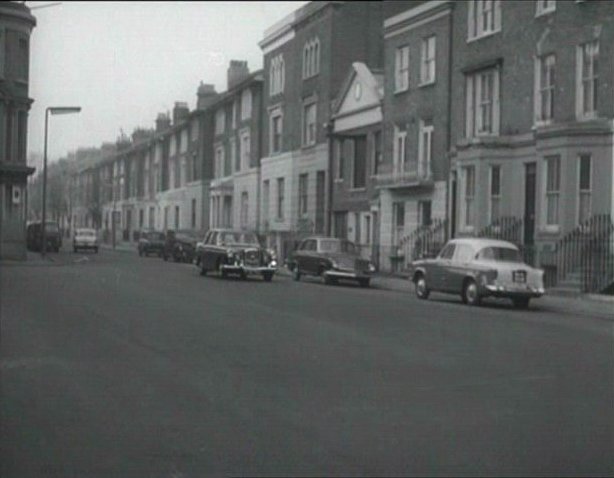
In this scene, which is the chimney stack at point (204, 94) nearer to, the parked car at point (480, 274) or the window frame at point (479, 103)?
the window frame at point (479, 103)

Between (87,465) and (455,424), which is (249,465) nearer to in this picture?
(87,465)

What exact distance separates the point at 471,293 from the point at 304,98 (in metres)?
28.8

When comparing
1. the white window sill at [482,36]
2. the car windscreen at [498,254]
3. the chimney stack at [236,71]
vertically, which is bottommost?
the car windscreen at [498,254]

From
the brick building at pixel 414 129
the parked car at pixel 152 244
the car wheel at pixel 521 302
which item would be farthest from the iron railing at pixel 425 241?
the parked car at pixel 152 244

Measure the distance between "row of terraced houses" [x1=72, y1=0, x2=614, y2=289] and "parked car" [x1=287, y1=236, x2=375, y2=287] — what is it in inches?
149

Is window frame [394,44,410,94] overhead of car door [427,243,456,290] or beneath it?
overhead

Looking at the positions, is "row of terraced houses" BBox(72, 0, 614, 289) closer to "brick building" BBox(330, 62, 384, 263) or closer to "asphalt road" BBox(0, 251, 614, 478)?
"brick building" BBox(330, 62, 384, 263)

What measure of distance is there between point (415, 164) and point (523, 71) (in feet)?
24.3

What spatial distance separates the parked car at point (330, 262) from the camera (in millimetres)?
33844

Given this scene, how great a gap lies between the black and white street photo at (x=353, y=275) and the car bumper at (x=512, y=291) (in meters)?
0.09

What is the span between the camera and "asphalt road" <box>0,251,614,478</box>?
25.7 ft

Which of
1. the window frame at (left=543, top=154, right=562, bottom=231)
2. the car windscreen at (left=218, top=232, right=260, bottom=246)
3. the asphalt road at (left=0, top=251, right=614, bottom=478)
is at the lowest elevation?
the asphalt road at (left=0, top=251, right=614, bottom=478)

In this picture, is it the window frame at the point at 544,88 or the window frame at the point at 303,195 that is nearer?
the window frame at the point at 544,88

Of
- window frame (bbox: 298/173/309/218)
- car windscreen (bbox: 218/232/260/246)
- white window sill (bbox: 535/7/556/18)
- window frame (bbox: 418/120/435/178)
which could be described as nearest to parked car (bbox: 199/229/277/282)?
car windscreen (bbox: 218/232/260/246)
